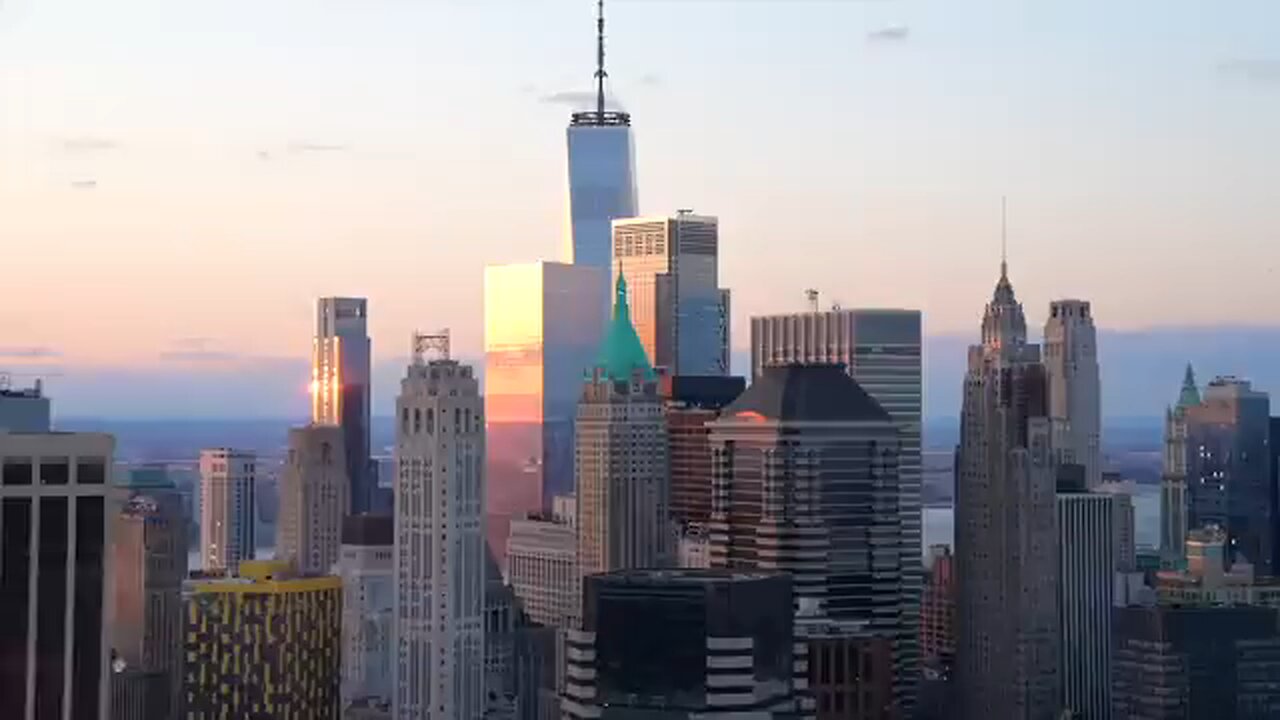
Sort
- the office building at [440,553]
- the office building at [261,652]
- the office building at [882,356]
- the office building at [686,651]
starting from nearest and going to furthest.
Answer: the office building at [686,651], the office building at [440,553], the office building at [261,652], the office building at [882,356]

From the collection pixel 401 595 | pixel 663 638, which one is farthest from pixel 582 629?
pixel 401 595

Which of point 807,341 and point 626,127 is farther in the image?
point 626,127

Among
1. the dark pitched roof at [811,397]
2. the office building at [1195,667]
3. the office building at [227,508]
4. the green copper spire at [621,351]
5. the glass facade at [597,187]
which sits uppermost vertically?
the glass facade at [597,187]

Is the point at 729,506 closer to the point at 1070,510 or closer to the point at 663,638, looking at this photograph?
the point at 1070,510

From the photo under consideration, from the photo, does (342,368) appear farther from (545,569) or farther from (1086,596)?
(1086,596)

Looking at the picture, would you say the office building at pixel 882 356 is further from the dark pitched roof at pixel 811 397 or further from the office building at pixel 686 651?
the office building at pixel 686 651

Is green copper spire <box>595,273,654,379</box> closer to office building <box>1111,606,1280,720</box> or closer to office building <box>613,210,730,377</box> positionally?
office building <box>613,210,730,377</box>

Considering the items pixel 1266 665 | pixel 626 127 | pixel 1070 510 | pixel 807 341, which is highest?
pixel 626 127

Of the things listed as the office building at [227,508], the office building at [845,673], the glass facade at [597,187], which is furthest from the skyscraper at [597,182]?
the office building at [845,673]
